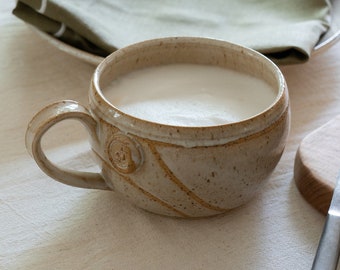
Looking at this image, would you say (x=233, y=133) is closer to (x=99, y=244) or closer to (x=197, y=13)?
(x=99, y=244)

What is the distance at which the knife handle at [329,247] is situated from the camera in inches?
13.1

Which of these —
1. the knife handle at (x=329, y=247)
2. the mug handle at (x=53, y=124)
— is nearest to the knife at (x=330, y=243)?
the knife handle at (x=329, y=247)

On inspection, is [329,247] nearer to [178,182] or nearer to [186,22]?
[178,182]

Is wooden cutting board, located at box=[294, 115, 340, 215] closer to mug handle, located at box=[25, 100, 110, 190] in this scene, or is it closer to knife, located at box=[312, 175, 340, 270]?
knife, located at box=[312, 175, 340, 270]

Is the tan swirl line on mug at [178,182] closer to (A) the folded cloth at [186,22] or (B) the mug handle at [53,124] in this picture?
(B) the mug handle at [53,124]

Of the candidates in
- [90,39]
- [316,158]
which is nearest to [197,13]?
[90,39]

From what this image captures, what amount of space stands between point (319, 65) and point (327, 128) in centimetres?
14

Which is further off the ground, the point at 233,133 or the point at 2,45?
the point at 233,133

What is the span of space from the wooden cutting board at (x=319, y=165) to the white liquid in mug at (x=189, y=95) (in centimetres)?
5

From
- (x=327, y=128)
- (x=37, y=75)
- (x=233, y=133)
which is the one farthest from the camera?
(x=37, y=75)

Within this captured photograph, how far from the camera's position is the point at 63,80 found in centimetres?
56

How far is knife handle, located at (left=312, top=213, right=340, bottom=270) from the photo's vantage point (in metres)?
0.33

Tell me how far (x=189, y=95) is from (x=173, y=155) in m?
0.08

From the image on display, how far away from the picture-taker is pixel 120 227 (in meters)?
0.40
